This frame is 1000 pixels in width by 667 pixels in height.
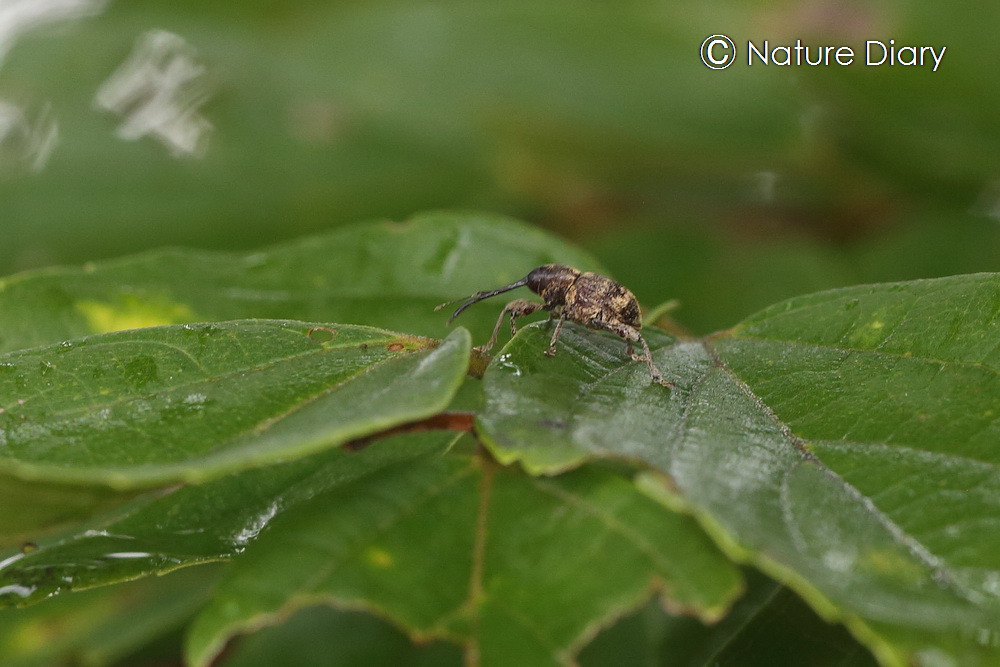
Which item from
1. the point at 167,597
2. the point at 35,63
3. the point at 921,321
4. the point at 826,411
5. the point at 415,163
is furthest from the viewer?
the point at 35,63

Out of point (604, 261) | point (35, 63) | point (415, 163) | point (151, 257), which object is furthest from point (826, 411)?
point (35, 63)

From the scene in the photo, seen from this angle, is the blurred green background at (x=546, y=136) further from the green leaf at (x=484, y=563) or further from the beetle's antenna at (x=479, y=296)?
the green leaf at (x=484, y=563)

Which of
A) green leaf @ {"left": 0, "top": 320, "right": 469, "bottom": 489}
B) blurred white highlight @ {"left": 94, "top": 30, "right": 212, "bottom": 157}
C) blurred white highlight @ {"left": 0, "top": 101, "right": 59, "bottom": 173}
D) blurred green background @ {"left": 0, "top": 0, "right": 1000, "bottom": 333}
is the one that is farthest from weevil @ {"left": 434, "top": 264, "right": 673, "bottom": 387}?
blurred white highlight @ {"left": 0, "top": 101, "right": 59, "bottom": 173}

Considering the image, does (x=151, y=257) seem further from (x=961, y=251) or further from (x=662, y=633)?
(x=961, y=251)

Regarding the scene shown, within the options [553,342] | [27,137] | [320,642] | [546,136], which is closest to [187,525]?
[553,342]

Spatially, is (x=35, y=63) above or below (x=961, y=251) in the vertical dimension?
above

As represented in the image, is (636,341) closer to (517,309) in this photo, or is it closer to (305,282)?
(517,309)
